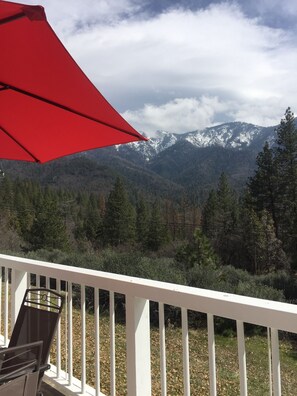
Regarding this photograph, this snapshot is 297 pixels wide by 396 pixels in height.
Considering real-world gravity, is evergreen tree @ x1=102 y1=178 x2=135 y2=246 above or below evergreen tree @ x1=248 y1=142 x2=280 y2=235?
below

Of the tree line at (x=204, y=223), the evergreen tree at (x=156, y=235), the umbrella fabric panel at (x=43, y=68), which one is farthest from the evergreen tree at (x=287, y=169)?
the umbrella fabric panel at (x=43, y=68)

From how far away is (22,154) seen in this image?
2.42 meters

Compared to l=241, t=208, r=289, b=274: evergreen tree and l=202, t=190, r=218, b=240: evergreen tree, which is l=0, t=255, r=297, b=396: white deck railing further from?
l=202, t=190, r=218, b=240: evergreen tree

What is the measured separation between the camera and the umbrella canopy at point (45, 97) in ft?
4.37

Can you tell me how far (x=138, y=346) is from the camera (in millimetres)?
1911

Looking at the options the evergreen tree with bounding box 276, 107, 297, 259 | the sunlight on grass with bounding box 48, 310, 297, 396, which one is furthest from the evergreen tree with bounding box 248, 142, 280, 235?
the sunlight on grass with bounding box 48, 310, 297, 396

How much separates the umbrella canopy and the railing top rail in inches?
26.9

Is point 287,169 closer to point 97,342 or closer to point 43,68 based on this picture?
point 97,342

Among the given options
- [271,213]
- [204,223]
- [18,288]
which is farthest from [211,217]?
[18,288]

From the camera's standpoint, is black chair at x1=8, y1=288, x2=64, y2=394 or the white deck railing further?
black chair at x1=8, y1=288, x2=64, y2=394

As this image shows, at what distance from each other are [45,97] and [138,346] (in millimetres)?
1202

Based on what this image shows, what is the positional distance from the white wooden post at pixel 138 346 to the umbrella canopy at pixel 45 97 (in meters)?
0.79

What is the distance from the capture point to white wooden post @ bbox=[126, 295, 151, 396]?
1909mm

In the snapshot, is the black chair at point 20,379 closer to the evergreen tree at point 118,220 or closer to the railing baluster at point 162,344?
the railing baluster at point 162,344
